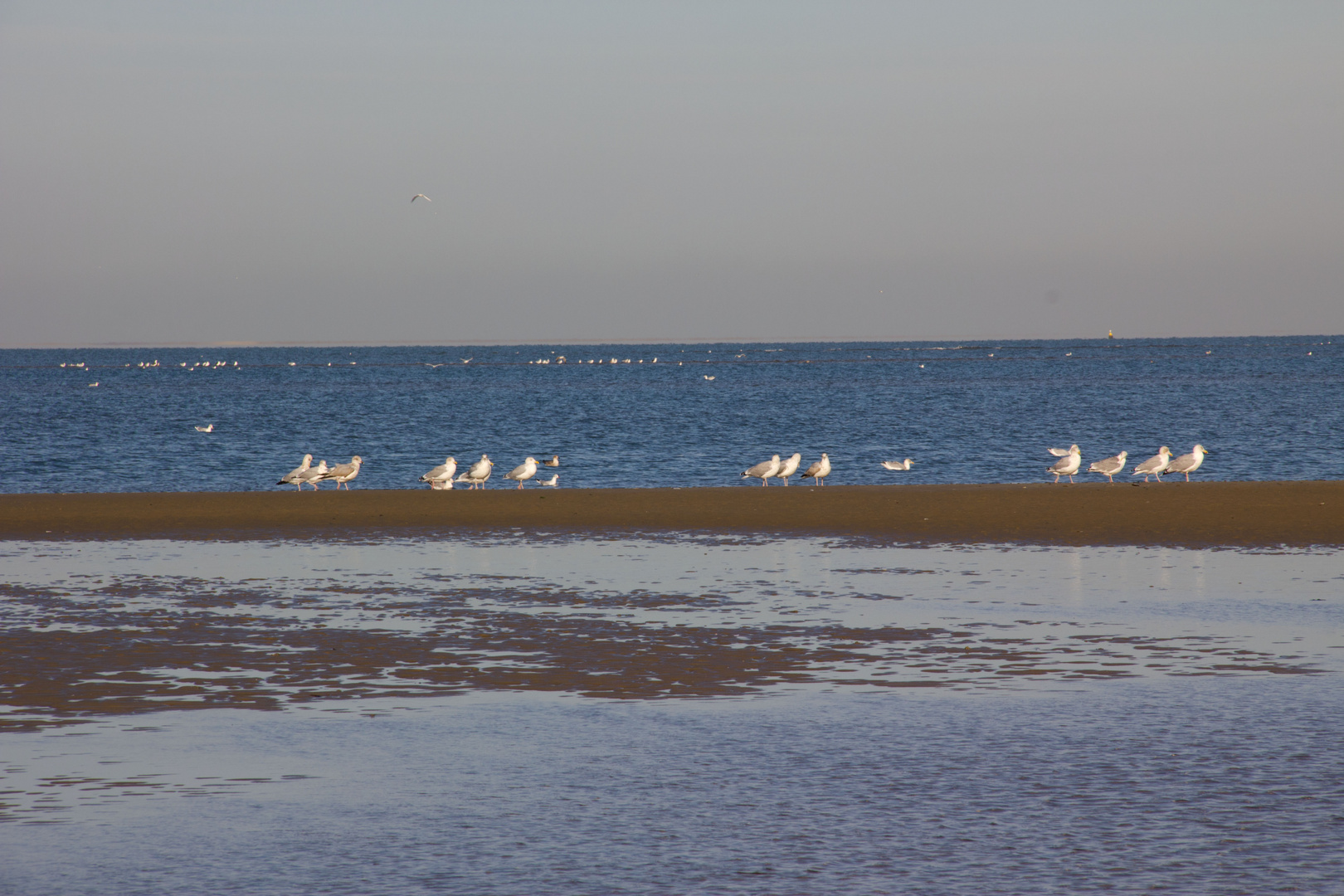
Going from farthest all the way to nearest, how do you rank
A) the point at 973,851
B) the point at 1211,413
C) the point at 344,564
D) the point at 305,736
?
the point at 1211,413
the point at 344,564
the point at 305,736
the point at 973,851

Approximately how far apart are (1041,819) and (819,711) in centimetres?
239

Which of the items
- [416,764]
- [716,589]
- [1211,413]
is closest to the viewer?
[416,764]

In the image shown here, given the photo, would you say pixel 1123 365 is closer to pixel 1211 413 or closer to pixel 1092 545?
pixel 1211 413

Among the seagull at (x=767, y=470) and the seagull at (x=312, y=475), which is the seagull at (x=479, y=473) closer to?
the seagull at (x=312, y=475)

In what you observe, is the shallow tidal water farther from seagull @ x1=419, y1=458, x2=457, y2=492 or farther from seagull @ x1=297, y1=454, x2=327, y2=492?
seagull @ x1=297, y1=454, x2=327, y2=492

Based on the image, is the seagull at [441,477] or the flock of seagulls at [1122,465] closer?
the flock of seagulls at [1122,465]

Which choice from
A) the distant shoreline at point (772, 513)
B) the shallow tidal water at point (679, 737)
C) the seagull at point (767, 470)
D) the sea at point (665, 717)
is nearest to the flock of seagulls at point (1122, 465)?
the distant shoreline at point (772, 513)

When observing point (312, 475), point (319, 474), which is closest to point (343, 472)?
point (319, 474)

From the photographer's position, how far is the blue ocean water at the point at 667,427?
41.1 metres

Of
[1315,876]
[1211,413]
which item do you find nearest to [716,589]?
[1315,876]

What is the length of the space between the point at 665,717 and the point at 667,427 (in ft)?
171

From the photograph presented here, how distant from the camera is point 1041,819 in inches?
247

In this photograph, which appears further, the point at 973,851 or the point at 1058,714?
the point at 1058,714

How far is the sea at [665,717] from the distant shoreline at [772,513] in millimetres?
1233
